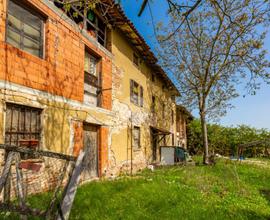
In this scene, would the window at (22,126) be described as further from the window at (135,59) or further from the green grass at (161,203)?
the window at (135,59)

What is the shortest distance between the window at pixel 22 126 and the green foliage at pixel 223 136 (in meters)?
29.5

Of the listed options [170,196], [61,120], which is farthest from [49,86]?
[170,196]

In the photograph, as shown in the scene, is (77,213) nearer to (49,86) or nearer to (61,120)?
(61,120)

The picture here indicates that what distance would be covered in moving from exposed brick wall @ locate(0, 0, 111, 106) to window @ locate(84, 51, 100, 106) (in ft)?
1.75

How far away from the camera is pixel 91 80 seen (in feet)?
33.3

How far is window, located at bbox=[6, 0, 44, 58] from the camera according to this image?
6.43m

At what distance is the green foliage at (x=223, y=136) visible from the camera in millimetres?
34219

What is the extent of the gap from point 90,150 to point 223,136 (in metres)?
28.4

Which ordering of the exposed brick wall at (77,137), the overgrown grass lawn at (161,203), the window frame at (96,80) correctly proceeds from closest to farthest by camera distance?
the overgrown grass lawn at (161,203) → the exposed brick wall at (77,137) → the window frame at (96,80)

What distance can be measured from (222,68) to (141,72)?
536 centimetres

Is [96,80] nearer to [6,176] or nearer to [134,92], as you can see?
→ [134,92]

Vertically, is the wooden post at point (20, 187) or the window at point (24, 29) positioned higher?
the window at point (24, 29)

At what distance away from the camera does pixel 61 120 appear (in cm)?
780

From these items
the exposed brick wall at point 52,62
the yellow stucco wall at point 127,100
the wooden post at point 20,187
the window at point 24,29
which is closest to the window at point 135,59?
the yellow stucco wall at point 127,100
